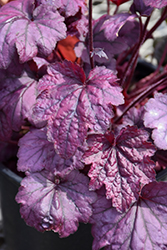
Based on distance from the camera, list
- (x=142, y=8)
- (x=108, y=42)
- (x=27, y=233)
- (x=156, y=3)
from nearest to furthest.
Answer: (x=156, y=3)
(x=142, y=8)
(x=108, y=42)
(x=27, y=233)

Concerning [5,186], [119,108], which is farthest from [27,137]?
[119,108]

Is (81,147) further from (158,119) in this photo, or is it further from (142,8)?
(142,8)

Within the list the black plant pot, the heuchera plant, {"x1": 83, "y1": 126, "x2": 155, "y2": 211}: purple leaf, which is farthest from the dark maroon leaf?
the black plant pot

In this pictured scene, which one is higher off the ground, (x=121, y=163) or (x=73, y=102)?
(x=73, y=102)

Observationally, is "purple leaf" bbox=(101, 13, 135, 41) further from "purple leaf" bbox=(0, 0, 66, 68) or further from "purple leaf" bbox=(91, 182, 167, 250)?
"purple leaf" bbox=(91, 182, 167, 250)

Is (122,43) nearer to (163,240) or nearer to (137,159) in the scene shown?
(137,159)

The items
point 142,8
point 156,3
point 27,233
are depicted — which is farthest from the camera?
point 27,233

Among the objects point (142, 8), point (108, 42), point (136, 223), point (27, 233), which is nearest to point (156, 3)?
point (142, 8)
